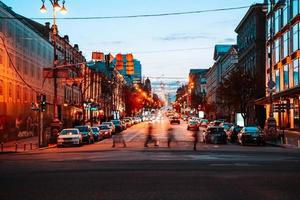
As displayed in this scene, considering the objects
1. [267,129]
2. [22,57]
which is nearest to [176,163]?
[267,129]

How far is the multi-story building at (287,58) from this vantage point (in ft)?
186

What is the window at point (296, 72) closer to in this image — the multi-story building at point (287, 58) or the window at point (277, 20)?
the multi-story building at point (287, 58)

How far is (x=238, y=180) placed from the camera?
15992mm

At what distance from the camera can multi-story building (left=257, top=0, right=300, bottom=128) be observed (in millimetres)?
56594

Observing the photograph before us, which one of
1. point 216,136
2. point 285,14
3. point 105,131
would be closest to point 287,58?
point 285,14

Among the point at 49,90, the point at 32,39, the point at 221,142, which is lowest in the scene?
the point at 221,142

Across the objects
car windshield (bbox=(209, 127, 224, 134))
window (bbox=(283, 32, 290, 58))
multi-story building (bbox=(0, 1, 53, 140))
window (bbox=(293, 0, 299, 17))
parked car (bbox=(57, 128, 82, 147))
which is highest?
window (bbox=(293, 0, 299, 17))

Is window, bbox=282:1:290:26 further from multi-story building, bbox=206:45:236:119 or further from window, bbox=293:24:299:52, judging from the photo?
multi-story building, bbox=206:45:236:119

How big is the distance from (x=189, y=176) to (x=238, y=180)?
1.73m

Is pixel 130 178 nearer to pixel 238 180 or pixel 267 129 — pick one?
pixel 238 180

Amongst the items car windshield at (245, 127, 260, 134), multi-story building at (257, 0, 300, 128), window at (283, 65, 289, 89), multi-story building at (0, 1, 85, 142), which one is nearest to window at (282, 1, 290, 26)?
multi-story building at (257, 0, 300, 128)

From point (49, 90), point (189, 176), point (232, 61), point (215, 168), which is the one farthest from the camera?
point (232, 61)

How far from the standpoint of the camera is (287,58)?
203 ft

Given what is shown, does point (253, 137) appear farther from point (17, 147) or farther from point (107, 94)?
point (107, 94)
